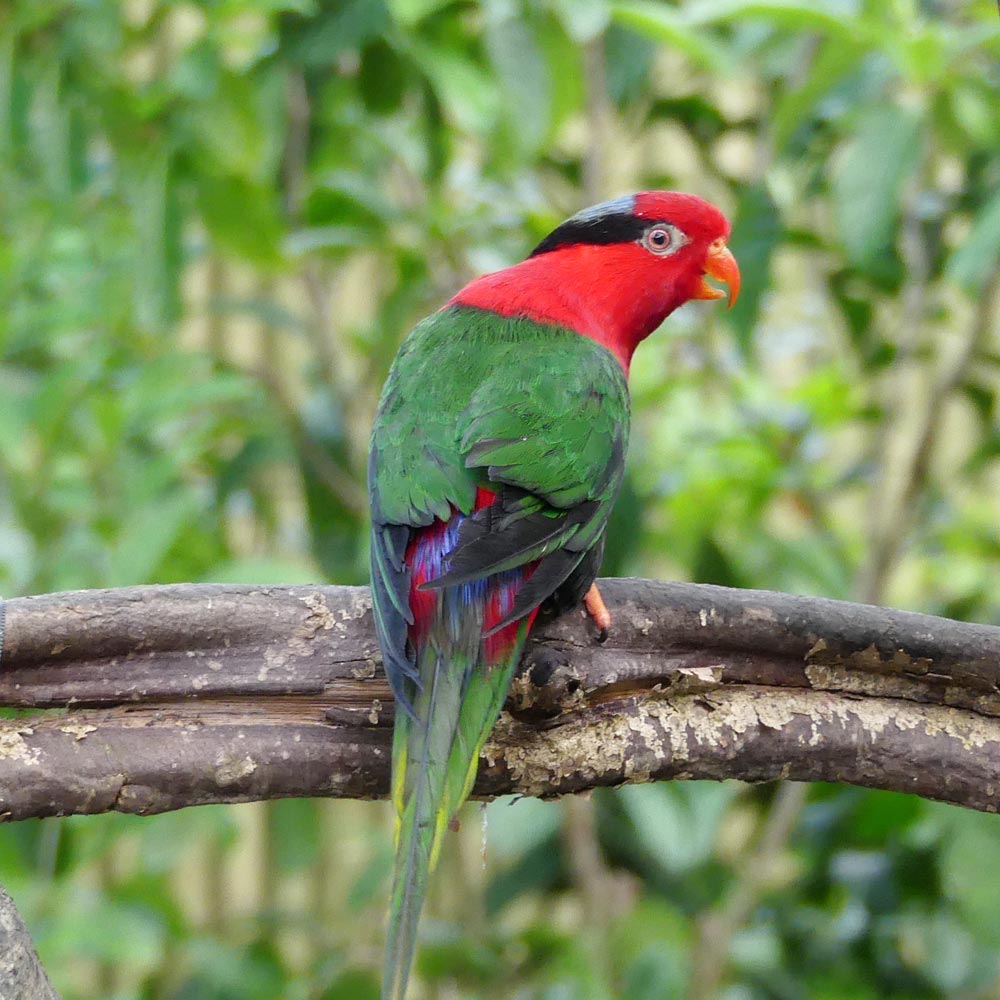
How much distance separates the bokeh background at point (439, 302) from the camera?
175cm

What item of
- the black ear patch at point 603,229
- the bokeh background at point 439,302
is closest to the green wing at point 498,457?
the black ear patch at point 603,229

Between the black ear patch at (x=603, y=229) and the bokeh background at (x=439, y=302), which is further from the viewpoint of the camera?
the bokeh background at (x=439, y=302)

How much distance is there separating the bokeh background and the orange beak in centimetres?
15

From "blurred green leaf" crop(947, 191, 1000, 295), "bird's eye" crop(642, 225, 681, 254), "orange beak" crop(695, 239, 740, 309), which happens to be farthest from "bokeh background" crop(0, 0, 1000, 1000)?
"bird's eye" crop(642, 225, 681, 254)

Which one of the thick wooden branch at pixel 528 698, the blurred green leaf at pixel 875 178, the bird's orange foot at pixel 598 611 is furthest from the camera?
the blurred green leaf at pixel 875 178

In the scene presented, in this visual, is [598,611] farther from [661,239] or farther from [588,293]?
[661,239]

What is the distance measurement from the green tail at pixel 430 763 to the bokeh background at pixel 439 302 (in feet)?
2.06

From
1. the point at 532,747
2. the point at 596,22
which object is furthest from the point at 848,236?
the point at 532,747

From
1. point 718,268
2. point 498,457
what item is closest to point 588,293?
point 718,268

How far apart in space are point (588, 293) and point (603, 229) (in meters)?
0.09

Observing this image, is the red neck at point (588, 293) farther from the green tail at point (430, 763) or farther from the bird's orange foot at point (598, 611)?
the green tail at point (430, 763)

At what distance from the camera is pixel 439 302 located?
2186mm

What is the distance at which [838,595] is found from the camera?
1.99m

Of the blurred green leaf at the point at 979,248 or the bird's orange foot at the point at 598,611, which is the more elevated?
the blurred green leaf at the point at 979,248
